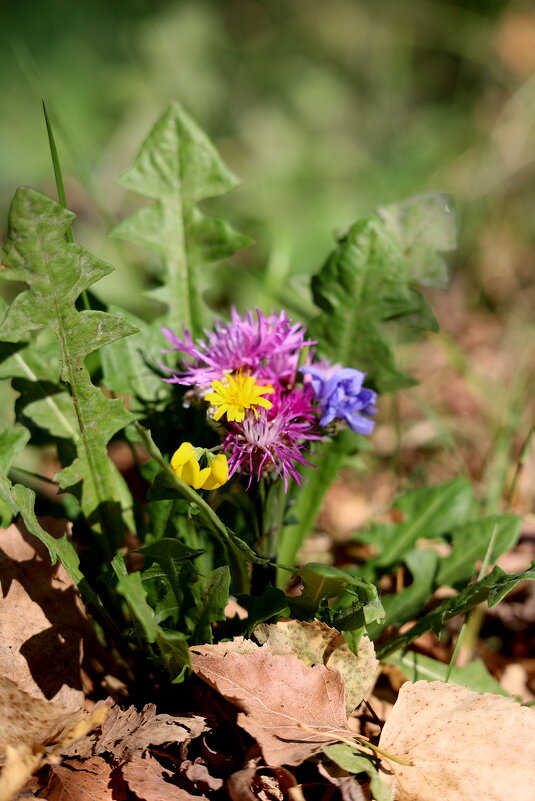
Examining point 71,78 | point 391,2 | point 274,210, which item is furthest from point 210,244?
point 391,2

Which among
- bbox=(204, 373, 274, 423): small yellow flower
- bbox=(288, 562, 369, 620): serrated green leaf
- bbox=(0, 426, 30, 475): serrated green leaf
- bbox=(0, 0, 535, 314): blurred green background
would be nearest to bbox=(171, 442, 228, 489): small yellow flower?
bbox=(204, 373, 274, 423): small yellow flower

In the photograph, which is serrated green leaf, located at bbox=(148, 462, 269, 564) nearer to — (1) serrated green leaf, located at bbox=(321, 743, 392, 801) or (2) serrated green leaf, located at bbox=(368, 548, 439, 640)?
(1) serrated green leaf, located at bbox=(321, 743, 392, 801)

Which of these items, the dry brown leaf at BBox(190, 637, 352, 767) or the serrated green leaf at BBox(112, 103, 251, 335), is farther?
the serrated green leaf at BBox(112, 103, 251, 335)

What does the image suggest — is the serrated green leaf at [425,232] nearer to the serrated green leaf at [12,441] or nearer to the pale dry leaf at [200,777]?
the serrated green leaf at [12,441]

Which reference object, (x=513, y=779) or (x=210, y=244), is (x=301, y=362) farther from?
(x=513, y=779)

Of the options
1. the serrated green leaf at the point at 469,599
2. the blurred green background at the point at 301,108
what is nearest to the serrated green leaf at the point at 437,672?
the serrated green leaf at the point at 469,599
